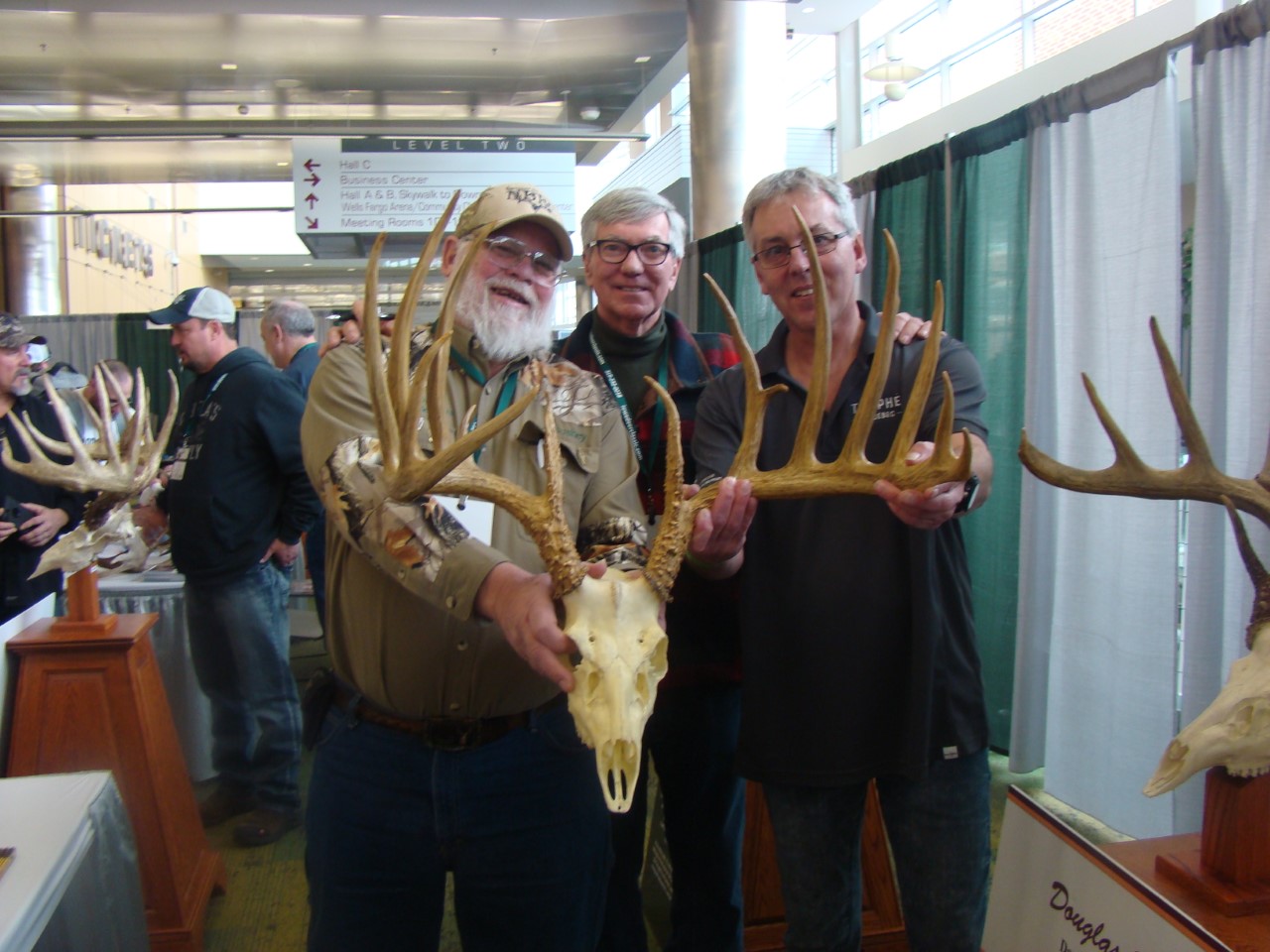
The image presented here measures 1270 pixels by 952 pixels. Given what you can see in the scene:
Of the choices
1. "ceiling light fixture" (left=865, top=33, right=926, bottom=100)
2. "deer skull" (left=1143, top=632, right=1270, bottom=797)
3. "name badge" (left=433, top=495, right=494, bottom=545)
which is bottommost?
"deer skull" (left=1143, top=632, right=1270, bottom=797)

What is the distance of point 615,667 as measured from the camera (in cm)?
113

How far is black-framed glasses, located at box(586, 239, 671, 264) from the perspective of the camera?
1.93 m

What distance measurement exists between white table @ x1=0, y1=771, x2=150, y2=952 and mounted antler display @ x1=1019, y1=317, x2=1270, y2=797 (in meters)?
1.66

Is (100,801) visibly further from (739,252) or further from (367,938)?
(739,252)

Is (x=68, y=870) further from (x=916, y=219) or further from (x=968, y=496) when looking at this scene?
(x=916, y=219)

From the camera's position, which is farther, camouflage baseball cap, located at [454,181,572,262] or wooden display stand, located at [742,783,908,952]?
wooden display stand, located at [742,783,908,952]

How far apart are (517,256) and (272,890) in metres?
2.45

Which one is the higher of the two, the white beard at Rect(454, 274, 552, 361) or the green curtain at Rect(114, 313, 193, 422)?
the green curtain at Rect(114, 313, 193, 422)

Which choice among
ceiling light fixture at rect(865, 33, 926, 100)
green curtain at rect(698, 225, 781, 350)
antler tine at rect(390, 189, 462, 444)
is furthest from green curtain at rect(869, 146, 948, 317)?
ceiling light fixture at rect(865, 33, 926, 100)

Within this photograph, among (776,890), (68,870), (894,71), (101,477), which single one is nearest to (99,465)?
(101,477)

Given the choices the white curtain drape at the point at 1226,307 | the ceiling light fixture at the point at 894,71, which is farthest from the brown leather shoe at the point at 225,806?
the ceiling light fixture at the point at 894,71

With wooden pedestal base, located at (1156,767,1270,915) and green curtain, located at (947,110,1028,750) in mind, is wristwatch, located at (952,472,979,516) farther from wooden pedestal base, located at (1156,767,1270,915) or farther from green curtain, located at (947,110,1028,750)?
green curtain, located at (947,110,1028,750)

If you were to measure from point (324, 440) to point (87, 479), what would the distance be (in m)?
2.05

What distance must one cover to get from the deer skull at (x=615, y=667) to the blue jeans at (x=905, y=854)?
57cm
